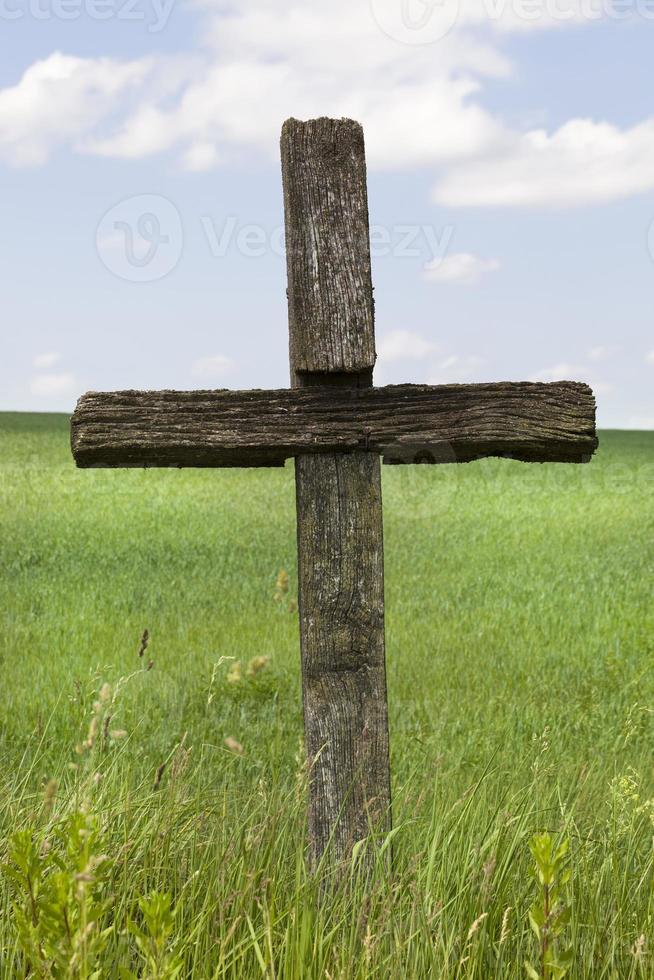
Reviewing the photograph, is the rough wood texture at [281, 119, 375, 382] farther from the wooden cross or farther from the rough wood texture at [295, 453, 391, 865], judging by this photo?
the rough wood texture at [295, 453, 391, 865]

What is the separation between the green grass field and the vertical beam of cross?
0.17 meters

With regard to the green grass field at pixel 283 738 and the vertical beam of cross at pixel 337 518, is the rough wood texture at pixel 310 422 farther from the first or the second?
the green grass field at pixel 283 738

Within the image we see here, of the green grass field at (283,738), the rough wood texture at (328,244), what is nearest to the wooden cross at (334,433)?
the rough wood texture at (328,244)

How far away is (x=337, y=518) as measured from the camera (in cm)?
328

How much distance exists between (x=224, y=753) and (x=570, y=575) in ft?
23.9

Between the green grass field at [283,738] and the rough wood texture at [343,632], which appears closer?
the green grass field at [283,738]

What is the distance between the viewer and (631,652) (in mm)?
8578

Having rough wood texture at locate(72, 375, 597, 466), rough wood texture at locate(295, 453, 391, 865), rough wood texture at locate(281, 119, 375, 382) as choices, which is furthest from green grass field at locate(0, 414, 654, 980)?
rough wood texture at locate(281, 119, 375, 382)

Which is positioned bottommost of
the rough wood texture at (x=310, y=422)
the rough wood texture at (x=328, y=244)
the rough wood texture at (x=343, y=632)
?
the rough wood texture at (x=343, y=632)

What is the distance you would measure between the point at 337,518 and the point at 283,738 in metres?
3.17

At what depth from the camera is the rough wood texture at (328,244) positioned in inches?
131

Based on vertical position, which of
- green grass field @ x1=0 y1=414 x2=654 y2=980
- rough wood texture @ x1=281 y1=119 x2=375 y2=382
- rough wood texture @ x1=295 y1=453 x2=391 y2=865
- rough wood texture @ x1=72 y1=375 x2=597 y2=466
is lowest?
green grass field @ x1=0 y1=414 x2=654 y2=980

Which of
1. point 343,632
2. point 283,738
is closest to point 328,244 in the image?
point 343,632

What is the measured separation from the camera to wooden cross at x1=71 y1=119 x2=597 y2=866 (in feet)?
10.8
